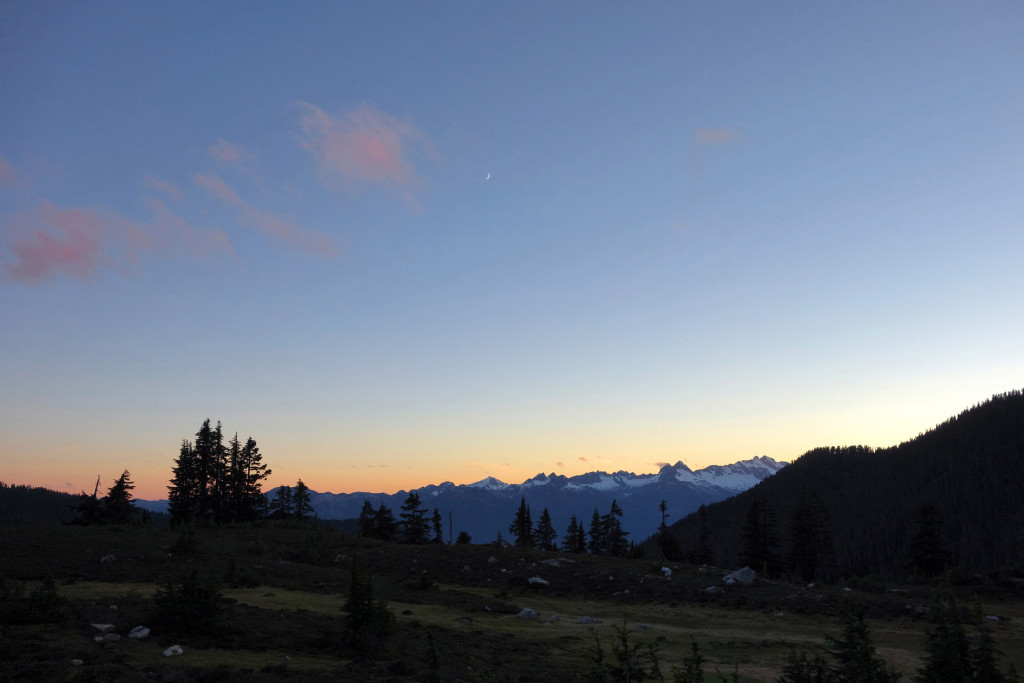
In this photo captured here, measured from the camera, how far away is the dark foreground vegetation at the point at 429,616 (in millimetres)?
15352

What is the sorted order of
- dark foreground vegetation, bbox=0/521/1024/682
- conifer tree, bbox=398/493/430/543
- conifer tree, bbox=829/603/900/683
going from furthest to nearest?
conifer tree, bbox=398/493/430/543, dark foreground vegetation, bbox=0/521/1024/682, conifer tree, bbox=829/603/900/683

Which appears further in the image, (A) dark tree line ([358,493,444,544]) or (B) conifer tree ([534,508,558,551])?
(B) conifer tree ([534,508,558,551])

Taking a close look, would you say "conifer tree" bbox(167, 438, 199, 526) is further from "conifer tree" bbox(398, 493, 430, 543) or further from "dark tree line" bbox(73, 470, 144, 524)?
"conifer tree" bbox(398, 493, 430, 543)

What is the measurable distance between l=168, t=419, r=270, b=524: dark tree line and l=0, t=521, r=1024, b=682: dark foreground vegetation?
22.3 m

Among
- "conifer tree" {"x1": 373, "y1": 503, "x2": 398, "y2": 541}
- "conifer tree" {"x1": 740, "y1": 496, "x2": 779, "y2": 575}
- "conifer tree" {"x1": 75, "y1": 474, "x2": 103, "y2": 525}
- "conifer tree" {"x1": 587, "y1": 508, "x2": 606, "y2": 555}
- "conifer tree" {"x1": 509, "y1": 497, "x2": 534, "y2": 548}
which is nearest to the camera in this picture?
"conifer tree" {"x1": 75, "y1": 474, "x2": 103, "y2": 525}

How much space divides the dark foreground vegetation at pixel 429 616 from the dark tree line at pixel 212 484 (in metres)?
22.3

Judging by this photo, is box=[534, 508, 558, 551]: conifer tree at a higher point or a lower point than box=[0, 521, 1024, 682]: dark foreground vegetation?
lower

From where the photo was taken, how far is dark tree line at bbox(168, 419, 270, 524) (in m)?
73.4

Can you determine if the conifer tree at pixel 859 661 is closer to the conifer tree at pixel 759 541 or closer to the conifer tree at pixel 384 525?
the conifer tree at pixel 759 541

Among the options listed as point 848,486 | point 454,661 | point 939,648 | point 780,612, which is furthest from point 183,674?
point 848,486

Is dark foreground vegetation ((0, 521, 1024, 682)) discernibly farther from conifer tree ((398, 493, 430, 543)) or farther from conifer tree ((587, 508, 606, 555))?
conifer tree ((587, 508, 606, 555))

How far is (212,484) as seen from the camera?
245 ft

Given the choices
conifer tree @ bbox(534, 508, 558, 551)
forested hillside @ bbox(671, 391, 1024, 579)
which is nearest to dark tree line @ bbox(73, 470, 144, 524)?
conifer tree @ bbox(534, 508, 558, 551)

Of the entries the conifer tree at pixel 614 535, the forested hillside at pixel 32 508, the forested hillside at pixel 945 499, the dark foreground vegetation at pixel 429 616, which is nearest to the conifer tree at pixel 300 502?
the dark foreground vegetation at pixel 429 616
